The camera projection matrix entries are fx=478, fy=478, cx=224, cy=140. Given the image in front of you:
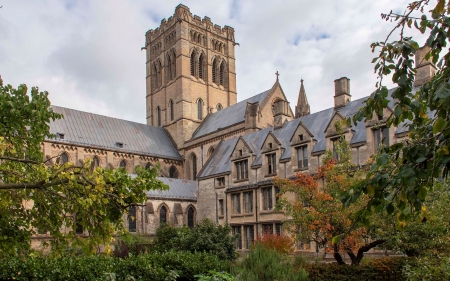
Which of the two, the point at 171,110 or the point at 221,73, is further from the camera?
the point at 221,73

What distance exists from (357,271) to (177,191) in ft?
99.8

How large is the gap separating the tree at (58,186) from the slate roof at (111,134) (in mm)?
39353

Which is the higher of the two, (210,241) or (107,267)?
(210,241)

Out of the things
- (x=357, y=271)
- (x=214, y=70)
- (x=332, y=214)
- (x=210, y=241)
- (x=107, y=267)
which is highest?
(x=214, y=70)

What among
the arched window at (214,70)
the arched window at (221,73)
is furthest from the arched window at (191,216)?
the arched window at (221,73)

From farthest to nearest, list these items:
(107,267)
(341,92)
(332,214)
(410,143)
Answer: (341,92)
(332,214)
(107,267)
(410,143)

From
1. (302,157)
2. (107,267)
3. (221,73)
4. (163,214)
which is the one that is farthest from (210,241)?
(221,73)

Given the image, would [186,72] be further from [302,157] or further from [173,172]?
[302,157]

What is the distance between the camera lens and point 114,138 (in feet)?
180

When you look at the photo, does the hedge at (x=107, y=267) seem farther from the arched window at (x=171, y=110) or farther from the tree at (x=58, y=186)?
the arched window at (x=171, y=110)

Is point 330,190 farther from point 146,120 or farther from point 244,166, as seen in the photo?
point 146,120

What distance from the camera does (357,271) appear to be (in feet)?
59.6

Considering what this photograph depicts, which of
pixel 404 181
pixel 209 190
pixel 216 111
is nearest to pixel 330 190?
pixel 404 181

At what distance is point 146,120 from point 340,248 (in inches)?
2105
